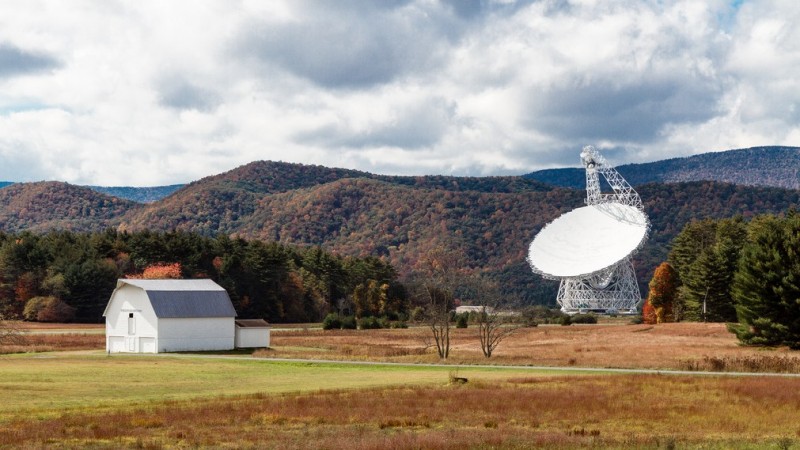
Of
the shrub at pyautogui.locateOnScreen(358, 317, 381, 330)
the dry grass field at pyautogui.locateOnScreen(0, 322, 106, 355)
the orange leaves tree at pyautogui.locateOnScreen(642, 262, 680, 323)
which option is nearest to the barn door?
the dry grass field at pyautogui.locateOnScreen(0, 322, 106, 355)

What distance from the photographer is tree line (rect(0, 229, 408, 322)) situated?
114375 mm

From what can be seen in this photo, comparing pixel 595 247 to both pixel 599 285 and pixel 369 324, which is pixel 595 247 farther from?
pixel 369 324

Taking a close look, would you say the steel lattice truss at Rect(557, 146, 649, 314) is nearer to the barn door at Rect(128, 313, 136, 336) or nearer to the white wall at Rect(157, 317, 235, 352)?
the white wall at Rect(157, 317, 235, 352)

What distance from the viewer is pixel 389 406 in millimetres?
30531

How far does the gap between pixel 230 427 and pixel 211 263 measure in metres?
106

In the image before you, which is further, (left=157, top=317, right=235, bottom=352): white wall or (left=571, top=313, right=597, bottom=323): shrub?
(left=571, top=313, right=597, bottom=323): shrub

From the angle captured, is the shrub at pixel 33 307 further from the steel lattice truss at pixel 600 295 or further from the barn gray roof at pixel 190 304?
the steel lattice truss at pixel 600 295

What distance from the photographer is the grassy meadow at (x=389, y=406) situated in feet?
76.3

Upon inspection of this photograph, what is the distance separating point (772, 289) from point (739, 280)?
641cm

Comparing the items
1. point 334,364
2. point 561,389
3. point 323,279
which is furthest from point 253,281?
point 561,389

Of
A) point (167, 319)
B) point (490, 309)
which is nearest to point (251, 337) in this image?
point (167, 319)

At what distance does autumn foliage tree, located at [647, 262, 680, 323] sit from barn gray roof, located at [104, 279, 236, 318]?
190 ft

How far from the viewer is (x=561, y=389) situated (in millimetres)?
35938

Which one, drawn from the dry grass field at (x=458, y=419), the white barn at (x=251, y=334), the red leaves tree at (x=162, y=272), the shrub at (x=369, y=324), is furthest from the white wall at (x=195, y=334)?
the dry grass field at (x=458, y=419)
